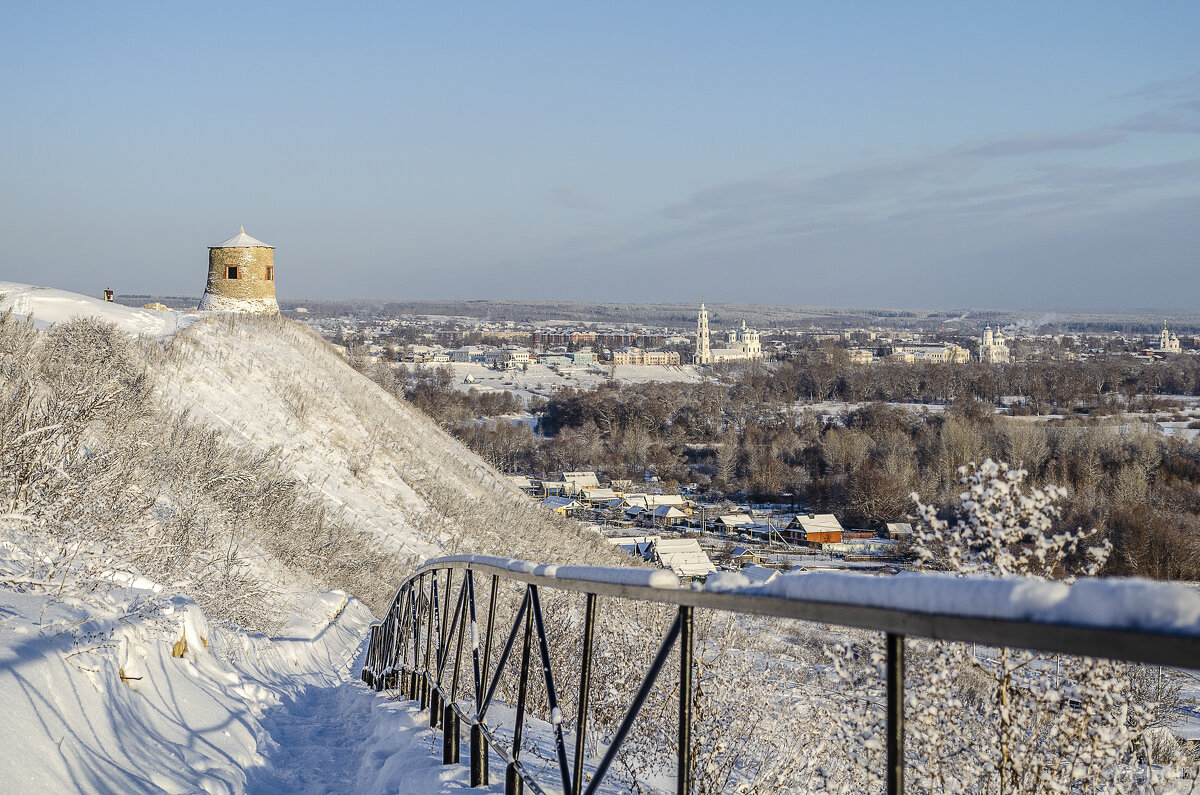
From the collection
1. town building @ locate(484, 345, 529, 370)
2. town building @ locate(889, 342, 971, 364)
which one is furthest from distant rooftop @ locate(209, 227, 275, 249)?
town building @ locate(889, 342, 971, 364)

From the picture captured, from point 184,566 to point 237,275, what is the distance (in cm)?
2247

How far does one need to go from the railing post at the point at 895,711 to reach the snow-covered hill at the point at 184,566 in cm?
291

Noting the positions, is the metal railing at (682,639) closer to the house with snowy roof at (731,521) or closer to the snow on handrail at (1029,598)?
the snow on handrail at (1029,598)

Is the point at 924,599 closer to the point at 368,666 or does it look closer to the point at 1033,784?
the point at 1033,784

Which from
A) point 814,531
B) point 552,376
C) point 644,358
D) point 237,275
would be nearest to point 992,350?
point 644,358

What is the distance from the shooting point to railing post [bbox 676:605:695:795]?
2.10 m

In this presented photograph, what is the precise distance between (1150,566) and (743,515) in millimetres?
24319

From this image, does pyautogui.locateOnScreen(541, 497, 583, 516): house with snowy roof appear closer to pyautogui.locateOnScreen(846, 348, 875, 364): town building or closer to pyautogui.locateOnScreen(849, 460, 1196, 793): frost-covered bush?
pyautogui.locateOnScreen(849, 460, 1196, 793): frost-covered bush

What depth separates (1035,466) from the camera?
151ft

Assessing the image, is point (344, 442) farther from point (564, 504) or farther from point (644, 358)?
point (644, 358)

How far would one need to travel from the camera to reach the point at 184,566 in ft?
26.6

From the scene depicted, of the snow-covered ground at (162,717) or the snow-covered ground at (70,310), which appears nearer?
the snow-covered ground at (162,717)

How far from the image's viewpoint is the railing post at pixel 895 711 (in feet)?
4.87

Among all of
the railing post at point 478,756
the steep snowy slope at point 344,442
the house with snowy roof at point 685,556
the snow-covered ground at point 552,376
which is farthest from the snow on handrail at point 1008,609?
the snow-covered ground at point 552,376
